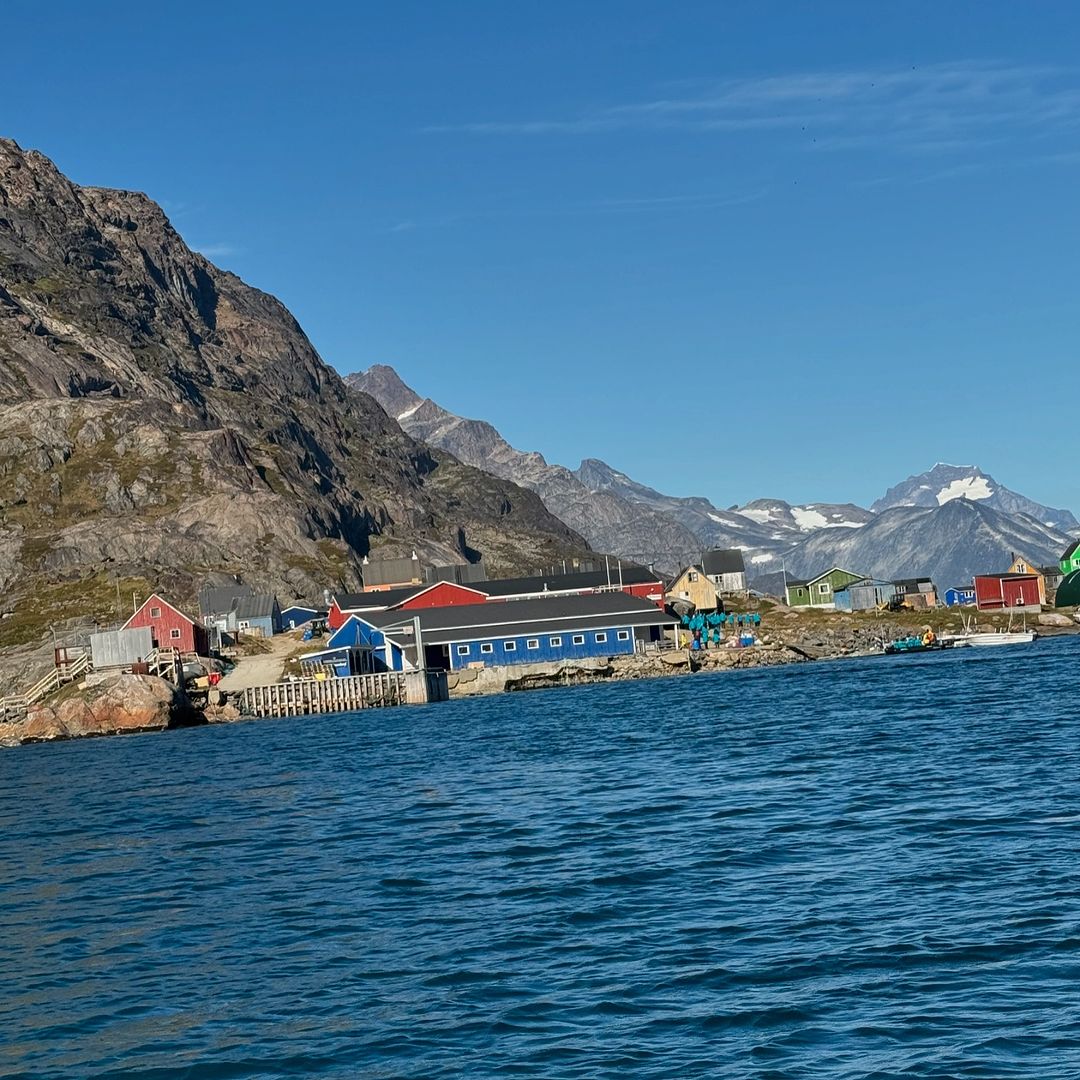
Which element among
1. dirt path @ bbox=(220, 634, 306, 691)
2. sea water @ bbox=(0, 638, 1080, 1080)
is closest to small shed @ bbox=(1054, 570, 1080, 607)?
dirt path @ bbox=(220, 634, 306, 691)

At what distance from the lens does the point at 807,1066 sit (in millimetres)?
17688

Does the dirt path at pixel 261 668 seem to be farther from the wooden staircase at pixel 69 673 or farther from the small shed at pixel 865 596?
the small shed at pixel 865 596

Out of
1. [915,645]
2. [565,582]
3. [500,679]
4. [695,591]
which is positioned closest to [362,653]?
[500,679]

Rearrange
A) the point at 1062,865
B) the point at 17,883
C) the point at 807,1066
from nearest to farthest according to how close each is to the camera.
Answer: the point at 807,1066 < the point at 1062,865 < the point at 17,883

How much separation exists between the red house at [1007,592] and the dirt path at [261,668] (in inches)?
3250

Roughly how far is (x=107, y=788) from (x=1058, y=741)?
36.1 m

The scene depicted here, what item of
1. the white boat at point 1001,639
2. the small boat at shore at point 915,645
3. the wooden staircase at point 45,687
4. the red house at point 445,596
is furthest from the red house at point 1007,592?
the wooden staircase at point 45,687

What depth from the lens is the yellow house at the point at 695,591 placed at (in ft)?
562

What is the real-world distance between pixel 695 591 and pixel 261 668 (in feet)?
191

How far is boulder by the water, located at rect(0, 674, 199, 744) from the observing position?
105m

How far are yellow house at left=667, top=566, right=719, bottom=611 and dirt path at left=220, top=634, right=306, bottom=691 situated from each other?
45.4m

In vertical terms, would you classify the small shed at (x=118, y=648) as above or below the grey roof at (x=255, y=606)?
below

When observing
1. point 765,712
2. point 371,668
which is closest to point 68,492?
point 371,668

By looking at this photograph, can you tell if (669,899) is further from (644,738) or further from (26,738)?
(26,738)
